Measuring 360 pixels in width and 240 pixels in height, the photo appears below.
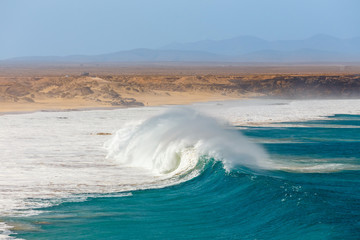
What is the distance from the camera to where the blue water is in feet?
35.9

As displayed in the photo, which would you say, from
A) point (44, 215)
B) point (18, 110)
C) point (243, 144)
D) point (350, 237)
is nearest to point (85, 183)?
point (44, 215)

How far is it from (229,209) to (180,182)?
360cm

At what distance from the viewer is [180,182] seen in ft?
53.8

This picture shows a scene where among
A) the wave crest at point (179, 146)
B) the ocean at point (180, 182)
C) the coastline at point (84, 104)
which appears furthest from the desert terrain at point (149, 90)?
the wave crest at point (179, 146)

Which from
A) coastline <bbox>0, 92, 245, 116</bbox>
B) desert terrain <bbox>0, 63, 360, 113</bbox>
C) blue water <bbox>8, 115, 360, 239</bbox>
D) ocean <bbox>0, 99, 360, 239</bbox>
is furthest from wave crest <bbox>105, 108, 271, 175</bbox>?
desert terrain <bbox>0, 63, 360, 113</bbox>

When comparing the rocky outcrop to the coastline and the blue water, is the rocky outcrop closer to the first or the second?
the coastline

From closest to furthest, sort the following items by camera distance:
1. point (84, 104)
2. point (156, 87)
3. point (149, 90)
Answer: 1. point (84, 104)
2. point (149, 90)
3. point (156, 87)

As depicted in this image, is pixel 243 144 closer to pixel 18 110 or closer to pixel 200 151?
pixel 200 151

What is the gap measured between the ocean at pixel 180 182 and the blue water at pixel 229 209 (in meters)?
0.02

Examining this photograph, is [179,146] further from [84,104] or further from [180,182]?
[84,104]

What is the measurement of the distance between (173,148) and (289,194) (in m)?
7.82

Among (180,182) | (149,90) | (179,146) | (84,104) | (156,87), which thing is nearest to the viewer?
(180,182)

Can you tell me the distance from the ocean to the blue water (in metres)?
0.02

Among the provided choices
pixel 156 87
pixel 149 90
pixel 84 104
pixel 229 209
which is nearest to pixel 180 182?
pixel 229 209
